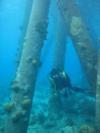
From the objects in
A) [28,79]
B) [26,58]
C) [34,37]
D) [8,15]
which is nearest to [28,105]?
[28,79]

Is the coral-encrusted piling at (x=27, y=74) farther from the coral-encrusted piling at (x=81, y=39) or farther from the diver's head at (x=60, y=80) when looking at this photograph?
the diver's head at (x=60, y=80)

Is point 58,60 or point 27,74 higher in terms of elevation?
point 58,60

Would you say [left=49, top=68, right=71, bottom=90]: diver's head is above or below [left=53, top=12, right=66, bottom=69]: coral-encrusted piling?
below

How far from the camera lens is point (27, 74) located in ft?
Result: 27.7

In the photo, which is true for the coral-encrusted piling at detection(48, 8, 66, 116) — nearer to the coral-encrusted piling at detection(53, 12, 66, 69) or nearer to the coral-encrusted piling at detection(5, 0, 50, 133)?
the coral-encrusted piling at detection(53, 12, 66, 69)

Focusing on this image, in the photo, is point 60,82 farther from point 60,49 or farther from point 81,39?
point 60,49

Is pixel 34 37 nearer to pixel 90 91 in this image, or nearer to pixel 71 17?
pixel 71 17

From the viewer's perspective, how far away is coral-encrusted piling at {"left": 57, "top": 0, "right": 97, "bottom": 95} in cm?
1021

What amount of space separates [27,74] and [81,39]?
10.3 ft

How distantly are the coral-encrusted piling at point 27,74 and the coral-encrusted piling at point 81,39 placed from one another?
1116 mm

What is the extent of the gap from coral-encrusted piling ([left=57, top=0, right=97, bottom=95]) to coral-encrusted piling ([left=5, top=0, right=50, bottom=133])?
3.66ft

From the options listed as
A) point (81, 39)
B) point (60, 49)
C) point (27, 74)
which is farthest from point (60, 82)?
point (60, 49)

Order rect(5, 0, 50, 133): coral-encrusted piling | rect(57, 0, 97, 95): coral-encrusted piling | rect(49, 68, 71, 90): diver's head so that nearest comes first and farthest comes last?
rect(5, 0, 50, 133): coral-encrusted piling < rect(57, 0, 97, 95): coral-encrusted piling < rect(49, 68, 71, 90): diver's head

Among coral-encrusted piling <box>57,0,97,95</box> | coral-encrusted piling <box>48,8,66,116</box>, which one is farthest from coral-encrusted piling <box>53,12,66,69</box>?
coral-encrusted piling <box>57,0,97,95</box>
